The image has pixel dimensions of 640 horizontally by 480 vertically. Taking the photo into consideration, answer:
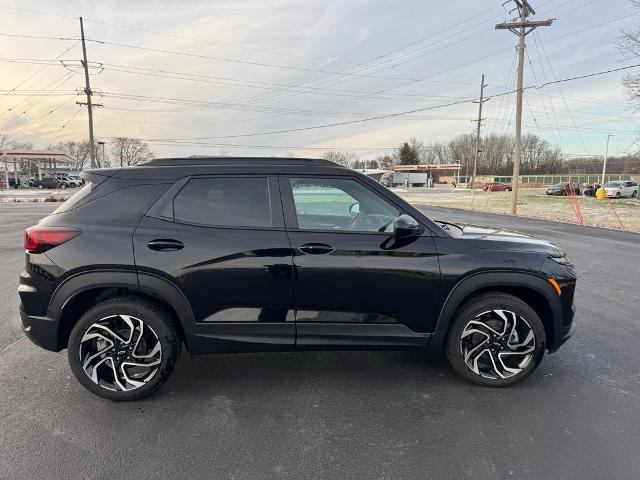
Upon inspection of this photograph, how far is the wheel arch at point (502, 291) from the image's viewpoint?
10.7 ft

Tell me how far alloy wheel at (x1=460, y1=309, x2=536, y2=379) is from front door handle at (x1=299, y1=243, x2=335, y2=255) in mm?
1270

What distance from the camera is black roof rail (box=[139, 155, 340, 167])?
3396mm

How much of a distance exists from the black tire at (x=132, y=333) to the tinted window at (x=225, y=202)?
0.74m

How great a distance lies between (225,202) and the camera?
10.8ft

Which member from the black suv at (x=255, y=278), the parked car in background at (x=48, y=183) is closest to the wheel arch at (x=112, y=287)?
the black suv at (x=255, y=278)

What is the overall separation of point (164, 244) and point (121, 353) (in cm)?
90

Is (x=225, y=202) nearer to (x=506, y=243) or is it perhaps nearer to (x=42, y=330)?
(x=42, y=330)

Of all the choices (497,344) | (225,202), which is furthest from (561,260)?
(225,202)

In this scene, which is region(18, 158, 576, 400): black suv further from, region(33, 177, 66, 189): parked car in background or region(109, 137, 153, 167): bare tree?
region(109, 137, 153, 167): bare tree

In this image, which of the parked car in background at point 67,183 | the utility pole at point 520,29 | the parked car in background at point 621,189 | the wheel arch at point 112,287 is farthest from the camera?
the parked car in background at point 67,183

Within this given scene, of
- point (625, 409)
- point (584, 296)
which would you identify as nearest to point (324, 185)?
point (625, 409)

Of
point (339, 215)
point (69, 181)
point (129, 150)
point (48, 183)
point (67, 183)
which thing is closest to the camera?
point (339, 215)

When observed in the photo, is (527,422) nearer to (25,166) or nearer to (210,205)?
(210,205)

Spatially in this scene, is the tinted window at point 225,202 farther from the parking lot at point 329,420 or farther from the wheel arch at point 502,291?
the wheel arch at point 502,291
